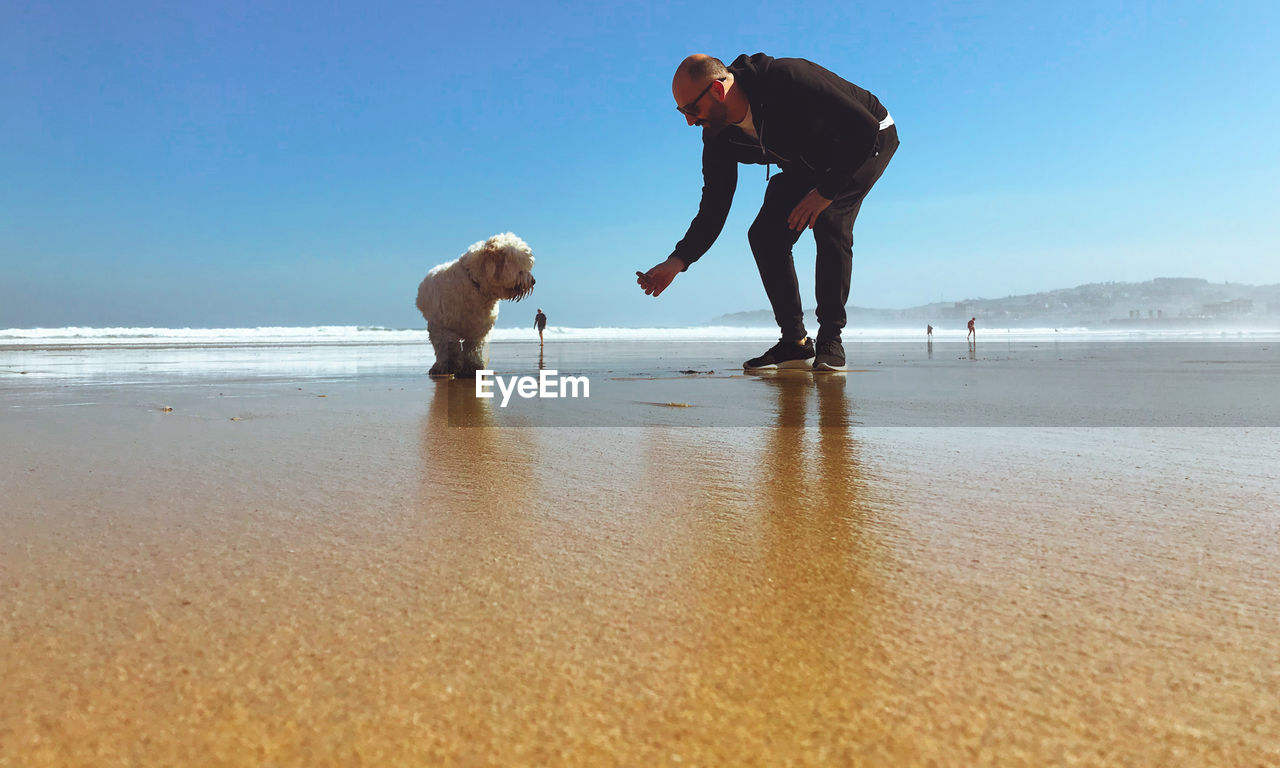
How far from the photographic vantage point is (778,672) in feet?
2.33

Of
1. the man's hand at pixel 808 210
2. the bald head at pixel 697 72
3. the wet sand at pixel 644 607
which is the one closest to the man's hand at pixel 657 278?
the man's hand at pixel 808 210

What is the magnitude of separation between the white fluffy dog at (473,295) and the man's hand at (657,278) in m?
1.39

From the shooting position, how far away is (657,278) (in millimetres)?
5020

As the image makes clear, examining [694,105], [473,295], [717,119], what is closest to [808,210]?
[717,119]

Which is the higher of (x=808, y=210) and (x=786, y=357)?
(x=808, y=210)

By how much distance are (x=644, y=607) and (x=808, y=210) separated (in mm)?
4468

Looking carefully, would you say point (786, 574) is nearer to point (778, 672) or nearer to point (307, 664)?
point (778, 672)

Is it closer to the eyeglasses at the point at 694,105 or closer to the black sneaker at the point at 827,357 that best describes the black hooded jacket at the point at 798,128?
the eyeglasses at the point at 694,105

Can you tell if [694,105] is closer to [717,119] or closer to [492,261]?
[717,119]

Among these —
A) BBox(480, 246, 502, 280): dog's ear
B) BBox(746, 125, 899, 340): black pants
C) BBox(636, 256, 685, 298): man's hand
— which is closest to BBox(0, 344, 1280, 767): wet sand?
BBox(636, 256, 685, 298): man's hand

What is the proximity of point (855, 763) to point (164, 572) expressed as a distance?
0.93 m

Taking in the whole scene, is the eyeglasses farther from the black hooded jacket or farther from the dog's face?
the dog's face

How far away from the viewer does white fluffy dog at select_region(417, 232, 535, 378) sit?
5941 millimetres

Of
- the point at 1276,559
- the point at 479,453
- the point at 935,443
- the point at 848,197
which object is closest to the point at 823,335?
the point at 848,197
